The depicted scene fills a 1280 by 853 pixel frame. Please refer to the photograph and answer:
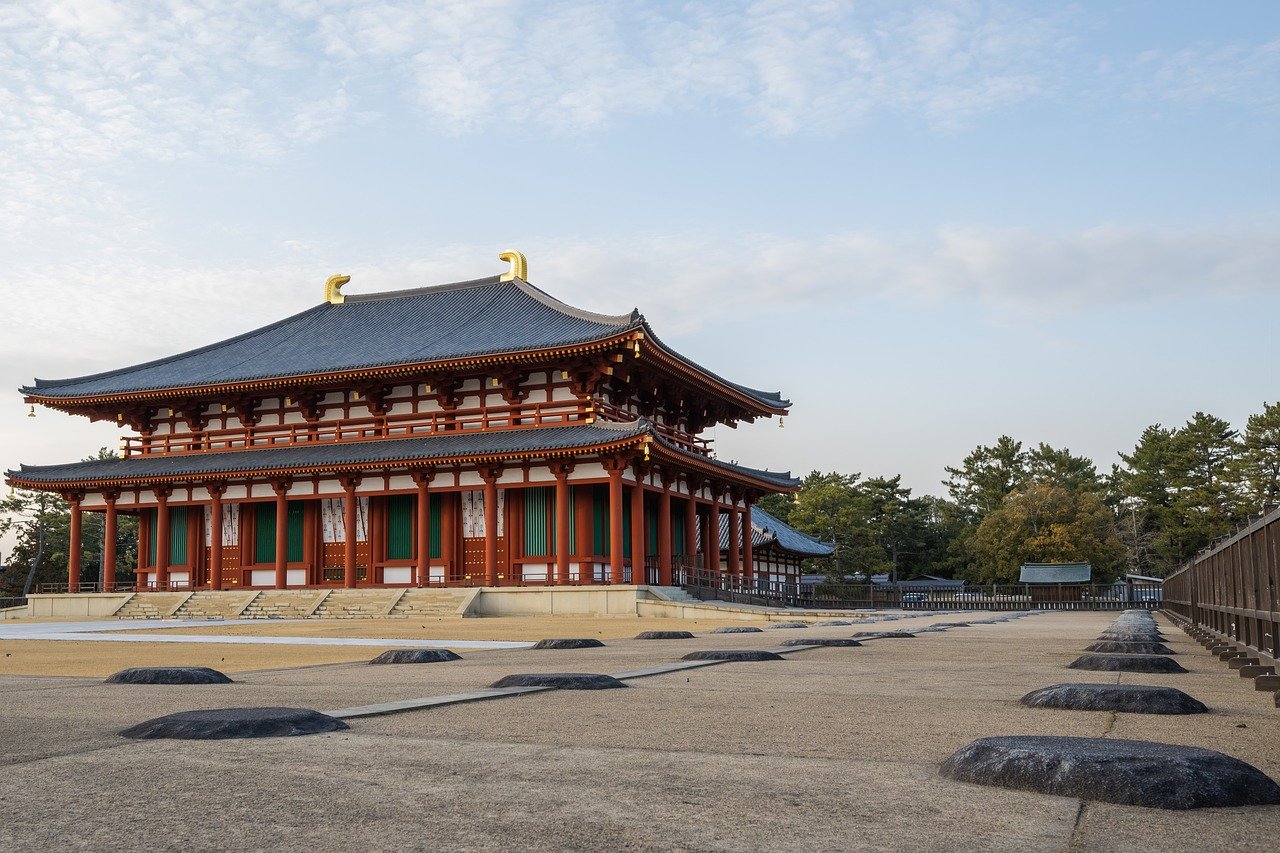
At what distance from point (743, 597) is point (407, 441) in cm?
1150

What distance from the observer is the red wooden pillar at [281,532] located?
33.3 m

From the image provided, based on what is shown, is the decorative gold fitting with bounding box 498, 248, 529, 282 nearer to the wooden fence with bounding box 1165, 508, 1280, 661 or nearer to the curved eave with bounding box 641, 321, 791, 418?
the curved eave with bounding box 641, 321, 791, 418

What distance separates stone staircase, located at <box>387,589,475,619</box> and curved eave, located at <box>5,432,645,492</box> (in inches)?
141

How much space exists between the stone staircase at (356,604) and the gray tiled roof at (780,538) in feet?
53.3

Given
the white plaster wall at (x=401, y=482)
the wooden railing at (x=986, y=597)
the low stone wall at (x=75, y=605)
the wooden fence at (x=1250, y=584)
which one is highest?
the white plaster wall at (x=401, y=482)

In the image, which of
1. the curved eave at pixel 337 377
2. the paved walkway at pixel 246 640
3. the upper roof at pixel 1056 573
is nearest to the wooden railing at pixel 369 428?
the curved eave at pixel 337 377

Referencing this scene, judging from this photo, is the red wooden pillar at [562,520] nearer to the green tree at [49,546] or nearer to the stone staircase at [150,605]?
the stone staircase at [150,605]

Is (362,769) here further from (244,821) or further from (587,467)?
(587,467)

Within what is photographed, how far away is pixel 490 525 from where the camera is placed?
3119cm

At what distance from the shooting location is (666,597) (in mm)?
29141

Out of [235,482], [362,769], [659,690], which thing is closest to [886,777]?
[362,769]

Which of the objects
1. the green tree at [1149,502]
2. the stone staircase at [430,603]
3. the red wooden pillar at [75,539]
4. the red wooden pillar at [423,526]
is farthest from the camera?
the green tree at [1149,502]

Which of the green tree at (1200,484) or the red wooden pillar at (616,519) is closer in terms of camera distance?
the red wooden pillar at (616,519)

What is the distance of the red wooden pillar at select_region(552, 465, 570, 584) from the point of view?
99.3ft
